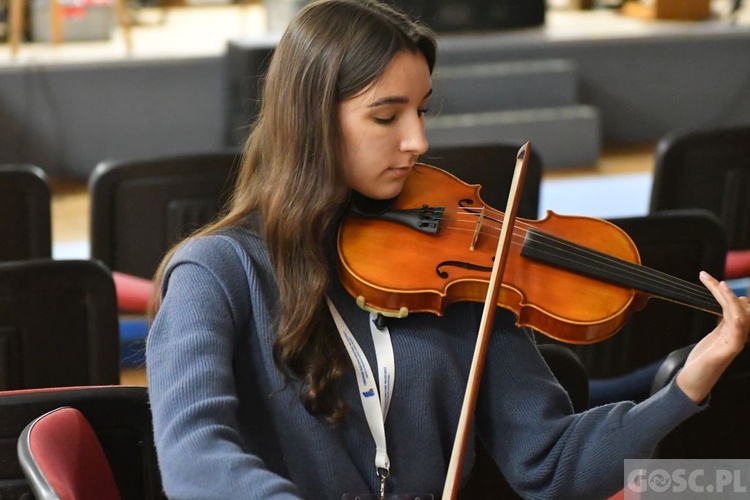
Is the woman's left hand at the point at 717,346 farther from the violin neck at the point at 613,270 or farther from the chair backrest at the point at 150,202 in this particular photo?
the chair backrest at the point at 150,202

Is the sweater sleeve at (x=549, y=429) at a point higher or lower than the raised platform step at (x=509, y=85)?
higher

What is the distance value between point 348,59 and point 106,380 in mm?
820

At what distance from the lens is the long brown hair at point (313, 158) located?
1.33m

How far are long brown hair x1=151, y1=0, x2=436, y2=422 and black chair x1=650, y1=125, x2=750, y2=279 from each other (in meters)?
1.30

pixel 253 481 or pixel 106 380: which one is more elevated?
pixel 253 481

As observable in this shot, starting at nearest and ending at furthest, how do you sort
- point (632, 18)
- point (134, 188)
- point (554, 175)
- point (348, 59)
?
point (348, 59)
point (134, 188)
point (554, 175)
point (632, 18)

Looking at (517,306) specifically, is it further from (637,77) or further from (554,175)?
(637,77)

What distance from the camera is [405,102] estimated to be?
1.35 m

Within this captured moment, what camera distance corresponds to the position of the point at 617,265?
143 cm

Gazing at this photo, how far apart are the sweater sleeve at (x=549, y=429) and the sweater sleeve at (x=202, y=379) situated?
357 millimetres

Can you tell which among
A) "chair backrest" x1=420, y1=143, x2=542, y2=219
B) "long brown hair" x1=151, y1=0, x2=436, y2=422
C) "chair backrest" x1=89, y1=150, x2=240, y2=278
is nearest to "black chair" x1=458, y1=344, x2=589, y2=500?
"long brown hair" x1=151, y1=0, x2=436, y2=422

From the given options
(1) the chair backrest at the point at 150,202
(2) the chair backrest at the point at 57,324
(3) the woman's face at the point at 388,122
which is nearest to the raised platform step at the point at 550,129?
(1) the chair backrest at the point at 150,202

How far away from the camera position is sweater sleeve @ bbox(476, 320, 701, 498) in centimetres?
135

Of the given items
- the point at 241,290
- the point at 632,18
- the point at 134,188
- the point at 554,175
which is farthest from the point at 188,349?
the point at 632,18
